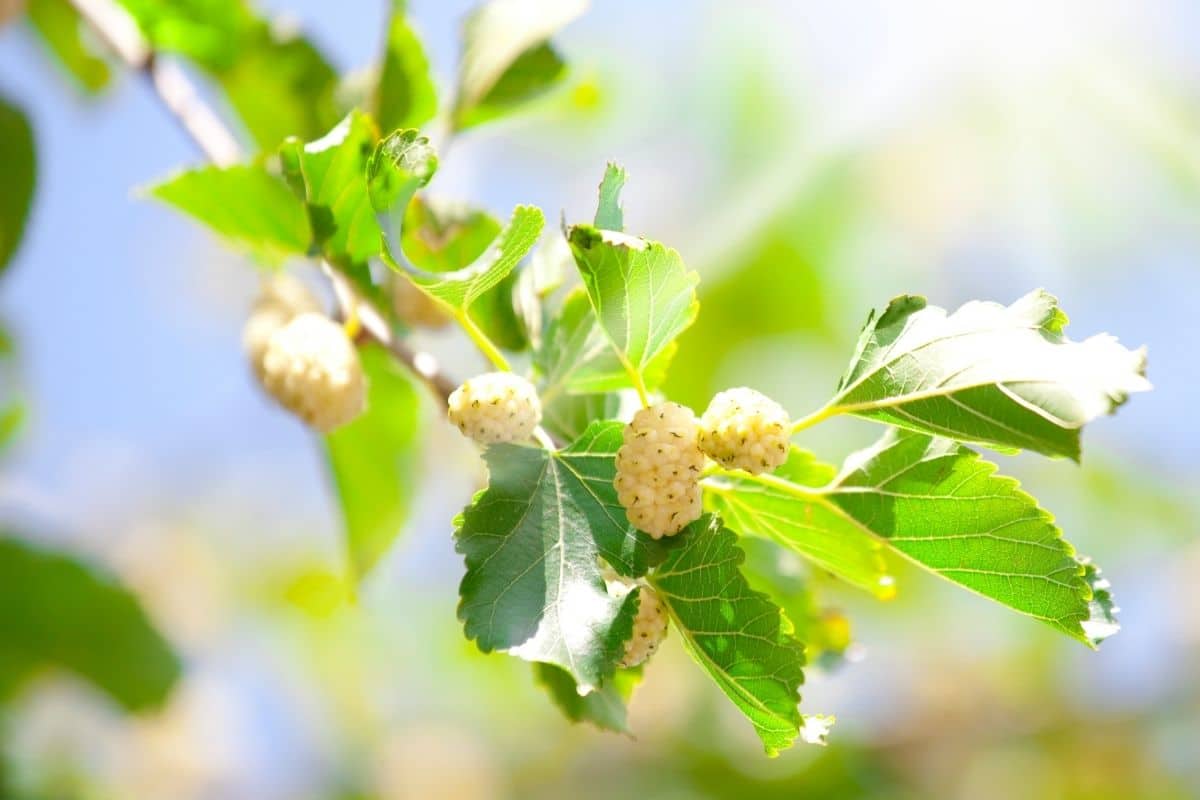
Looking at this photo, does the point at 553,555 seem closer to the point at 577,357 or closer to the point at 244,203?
the point at 577,357

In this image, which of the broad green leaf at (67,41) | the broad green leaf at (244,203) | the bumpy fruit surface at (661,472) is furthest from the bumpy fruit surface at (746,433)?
the broad green leaf at (67,41)

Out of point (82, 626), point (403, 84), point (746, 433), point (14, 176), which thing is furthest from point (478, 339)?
point (82, 626)

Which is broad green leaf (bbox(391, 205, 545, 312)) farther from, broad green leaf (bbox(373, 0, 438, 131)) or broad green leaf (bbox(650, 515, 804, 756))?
broad green leaf (bbox(373, 0, 438, 131))

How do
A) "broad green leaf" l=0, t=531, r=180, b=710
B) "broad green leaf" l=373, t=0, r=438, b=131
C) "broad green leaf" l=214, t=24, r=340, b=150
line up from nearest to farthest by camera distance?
"broad green leaf" l=373, t=0, r=438, b=131 < "broad green leaf" l=214, t=24, r=340, b=150 < "broad green leaf" l=0, t=531, r=180, b=710

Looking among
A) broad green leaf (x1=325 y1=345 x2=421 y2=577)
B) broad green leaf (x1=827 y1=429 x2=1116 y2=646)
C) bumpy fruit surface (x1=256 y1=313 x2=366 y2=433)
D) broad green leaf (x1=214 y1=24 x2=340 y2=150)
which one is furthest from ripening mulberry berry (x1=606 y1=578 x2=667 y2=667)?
broad green leaf (x1=214 y1=24 x2=340 y2=150)

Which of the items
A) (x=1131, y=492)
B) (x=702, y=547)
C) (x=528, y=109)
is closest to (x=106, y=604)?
(x=528, y=109)

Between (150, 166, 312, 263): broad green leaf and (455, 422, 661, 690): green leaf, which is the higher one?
(150, 166, 312, 263): broad green leaf
